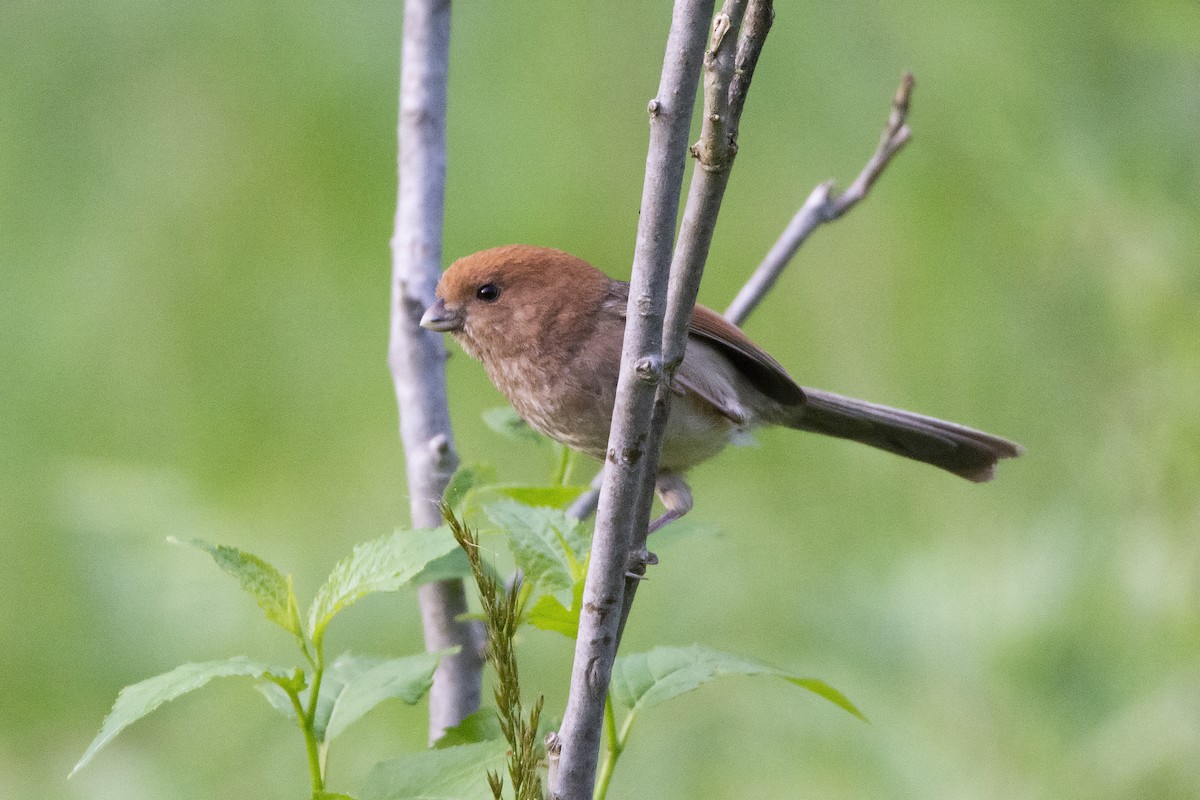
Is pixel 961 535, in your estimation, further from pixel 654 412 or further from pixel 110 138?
pixel 110 138

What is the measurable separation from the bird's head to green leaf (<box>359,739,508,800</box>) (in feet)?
5.61

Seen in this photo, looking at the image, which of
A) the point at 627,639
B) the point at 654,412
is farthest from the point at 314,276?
the point at 654,412

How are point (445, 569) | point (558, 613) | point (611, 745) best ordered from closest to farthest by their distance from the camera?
point (558, 613) → point (611, 745) → point (445, 569)

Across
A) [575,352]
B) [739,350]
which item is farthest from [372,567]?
[739,350]

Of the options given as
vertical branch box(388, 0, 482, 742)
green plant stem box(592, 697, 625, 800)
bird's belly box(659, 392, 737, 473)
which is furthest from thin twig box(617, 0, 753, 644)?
bird's belly box(659, 392, 737, 473)

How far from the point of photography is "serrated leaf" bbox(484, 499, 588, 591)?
7.03 ft

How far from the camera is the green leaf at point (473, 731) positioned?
2156 millimetres

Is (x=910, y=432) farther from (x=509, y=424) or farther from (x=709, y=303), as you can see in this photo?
(x=709, y=303)

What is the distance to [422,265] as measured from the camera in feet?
10.5

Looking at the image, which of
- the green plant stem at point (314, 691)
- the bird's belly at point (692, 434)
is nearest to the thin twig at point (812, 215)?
the bird's belly at point (692, 434)

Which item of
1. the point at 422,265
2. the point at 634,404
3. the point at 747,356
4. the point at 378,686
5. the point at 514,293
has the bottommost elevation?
the point at 378,686

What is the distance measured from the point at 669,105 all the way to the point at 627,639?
12.8ft

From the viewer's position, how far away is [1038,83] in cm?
500

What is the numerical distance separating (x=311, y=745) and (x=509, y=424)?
1.30m
